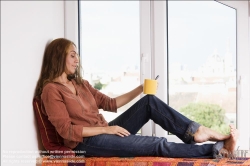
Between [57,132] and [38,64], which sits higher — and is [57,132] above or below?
below

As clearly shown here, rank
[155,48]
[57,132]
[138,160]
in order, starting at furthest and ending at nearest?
[155,48] < [57,132] < [138,160]

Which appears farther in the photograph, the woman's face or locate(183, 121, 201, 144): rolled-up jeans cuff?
the woman's face

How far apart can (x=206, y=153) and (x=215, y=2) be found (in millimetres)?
1191

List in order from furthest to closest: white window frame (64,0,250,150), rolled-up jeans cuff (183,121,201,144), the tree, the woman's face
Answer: the tree
white window frame (64,0,250,150)
the woman's face
rolled-up jeans cuff (183,121,201,144)

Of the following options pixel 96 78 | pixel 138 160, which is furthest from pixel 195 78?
pixel 138 160

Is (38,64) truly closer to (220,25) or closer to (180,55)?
(180,55)

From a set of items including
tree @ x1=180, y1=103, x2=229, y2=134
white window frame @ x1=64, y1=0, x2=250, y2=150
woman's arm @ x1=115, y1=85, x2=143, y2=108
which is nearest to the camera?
woman's arm @ x1=115, y1=85, x2=143, y2=108

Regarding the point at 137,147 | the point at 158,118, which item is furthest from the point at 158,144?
the point at 158,118

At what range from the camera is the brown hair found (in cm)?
253

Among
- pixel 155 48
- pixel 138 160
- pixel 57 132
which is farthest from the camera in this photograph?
pixel 155 48

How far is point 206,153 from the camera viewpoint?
92.1 inches

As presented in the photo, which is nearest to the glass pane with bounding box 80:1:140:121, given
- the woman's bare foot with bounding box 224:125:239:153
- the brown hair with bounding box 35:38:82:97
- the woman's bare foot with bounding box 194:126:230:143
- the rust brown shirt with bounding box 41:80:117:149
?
the rust brown shirt with bounding box 41:80:117:149

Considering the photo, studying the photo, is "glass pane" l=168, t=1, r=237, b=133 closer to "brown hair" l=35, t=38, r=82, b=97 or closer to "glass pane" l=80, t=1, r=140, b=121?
"glass pane" l=80, t=1, r=140, b=121

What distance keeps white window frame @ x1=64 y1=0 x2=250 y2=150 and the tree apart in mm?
134
